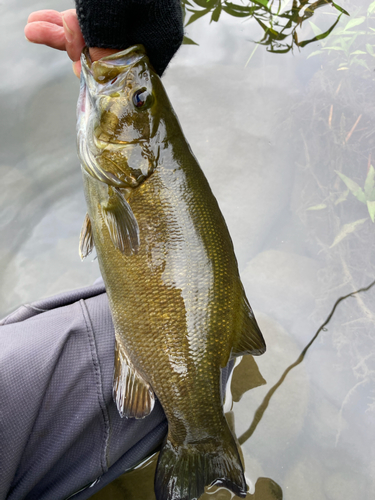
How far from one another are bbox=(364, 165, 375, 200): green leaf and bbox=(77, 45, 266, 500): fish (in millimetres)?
1105

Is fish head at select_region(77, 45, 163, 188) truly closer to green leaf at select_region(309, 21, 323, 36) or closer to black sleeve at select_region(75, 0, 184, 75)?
black sleeve at select_region(75, 0, 184, 75)

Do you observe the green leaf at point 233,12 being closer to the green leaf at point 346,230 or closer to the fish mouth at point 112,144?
the green leaf at point 346,230

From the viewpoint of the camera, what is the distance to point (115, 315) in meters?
1.19

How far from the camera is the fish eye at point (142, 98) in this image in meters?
1.20

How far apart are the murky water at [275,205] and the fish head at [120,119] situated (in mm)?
923

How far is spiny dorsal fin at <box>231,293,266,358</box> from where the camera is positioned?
1.21 metres

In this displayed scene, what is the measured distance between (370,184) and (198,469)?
160 cm

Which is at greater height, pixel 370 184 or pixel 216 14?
pixel 216 14

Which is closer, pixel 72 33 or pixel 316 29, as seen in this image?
pixel 72 33

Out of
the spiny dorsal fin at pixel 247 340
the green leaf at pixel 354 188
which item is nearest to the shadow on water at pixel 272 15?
the green leaf at pixel 354 188

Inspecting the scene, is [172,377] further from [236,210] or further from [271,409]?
[236,210]

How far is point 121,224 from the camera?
1.16 m

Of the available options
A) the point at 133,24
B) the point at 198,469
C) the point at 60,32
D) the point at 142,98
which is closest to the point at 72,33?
the point at 60,32

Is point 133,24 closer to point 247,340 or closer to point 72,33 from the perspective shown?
point 72,33
